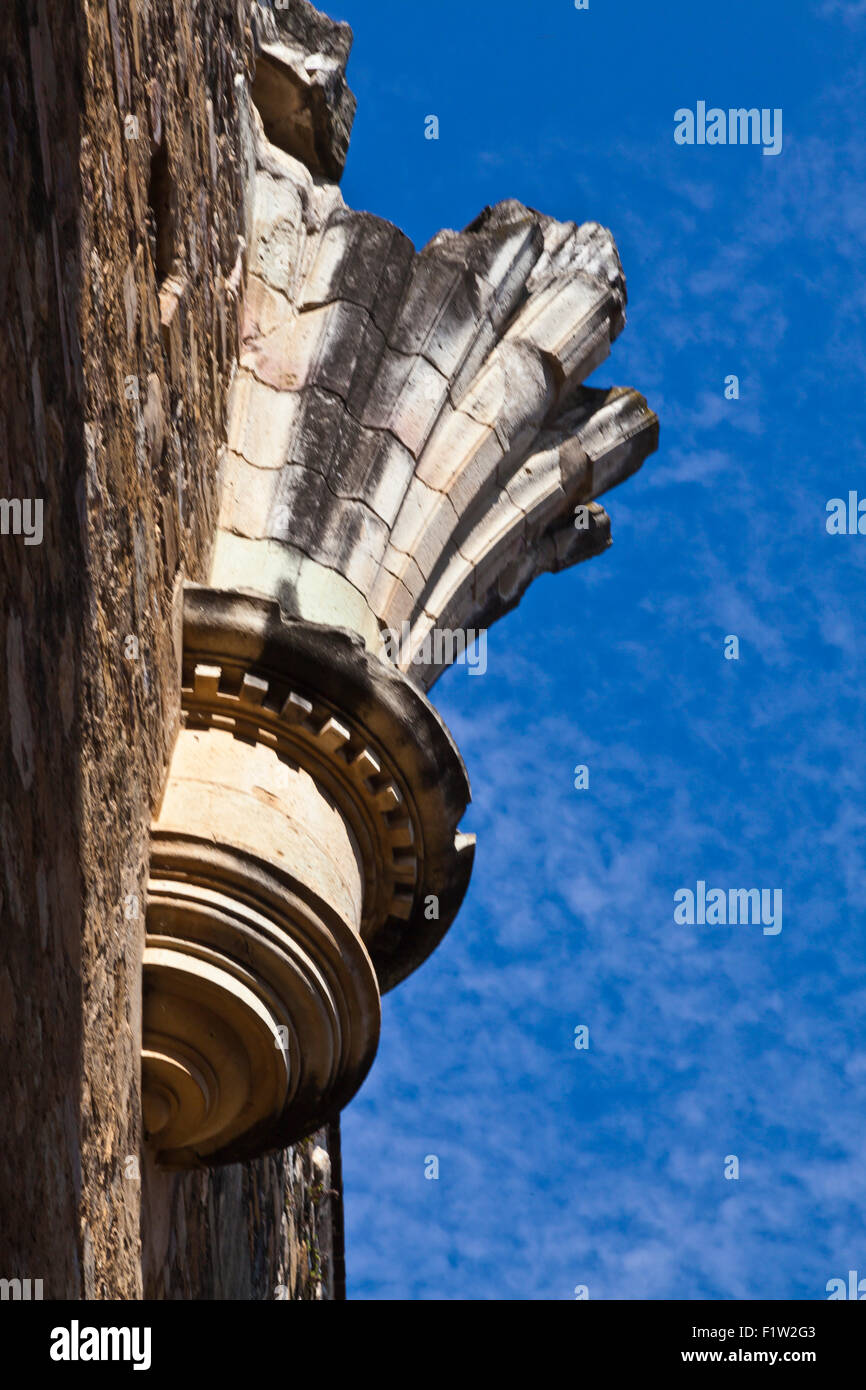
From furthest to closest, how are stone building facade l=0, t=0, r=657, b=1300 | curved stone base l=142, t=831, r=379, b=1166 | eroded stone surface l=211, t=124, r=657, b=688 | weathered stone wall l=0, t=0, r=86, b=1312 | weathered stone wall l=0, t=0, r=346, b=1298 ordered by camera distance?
1. eroded stone surface l=211, t=124, r=657, b=688
2. curved stone base l=142, t=831, r=379, b=1166
3. stone building facade l=0, t=0, r=657, b=1300
4. weathered stone wall l=0, t=0, r=346, b=1298
5. weathered stone wall l=0, t=0, r=86, b=1312

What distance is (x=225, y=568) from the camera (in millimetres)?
5828

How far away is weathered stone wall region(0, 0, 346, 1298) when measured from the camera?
139 inches

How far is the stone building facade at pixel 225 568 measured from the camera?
3.72m

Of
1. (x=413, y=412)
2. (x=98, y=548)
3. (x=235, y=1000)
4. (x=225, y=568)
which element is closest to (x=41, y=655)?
(x=98, y=548)

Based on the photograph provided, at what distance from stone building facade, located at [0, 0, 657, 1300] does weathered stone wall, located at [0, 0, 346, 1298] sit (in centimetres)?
1

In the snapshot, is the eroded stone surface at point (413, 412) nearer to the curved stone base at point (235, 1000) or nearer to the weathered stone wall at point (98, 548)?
the weathered stone wall at point (98, 548)

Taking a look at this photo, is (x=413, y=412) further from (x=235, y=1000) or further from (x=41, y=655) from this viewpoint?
(x=41, y=655)

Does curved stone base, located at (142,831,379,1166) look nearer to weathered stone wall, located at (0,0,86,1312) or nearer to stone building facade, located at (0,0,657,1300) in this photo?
stone building facade, located at (0,0,657,1300)

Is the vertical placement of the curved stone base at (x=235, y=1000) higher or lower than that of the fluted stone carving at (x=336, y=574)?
lower

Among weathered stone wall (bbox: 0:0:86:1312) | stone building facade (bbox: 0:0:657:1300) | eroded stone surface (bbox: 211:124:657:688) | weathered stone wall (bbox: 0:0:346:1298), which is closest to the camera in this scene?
weathered stone wall (bbox: 0:0:86:1312)

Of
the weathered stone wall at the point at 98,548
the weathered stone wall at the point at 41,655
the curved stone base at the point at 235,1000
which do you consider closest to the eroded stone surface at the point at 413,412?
the weathered stone wall at the point at 98,548

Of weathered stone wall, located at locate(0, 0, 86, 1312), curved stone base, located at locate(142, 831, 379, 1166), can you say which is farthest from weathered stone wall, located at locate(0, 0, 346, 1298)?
curved stone base, located at locate(142, 831, 379, 1166)
